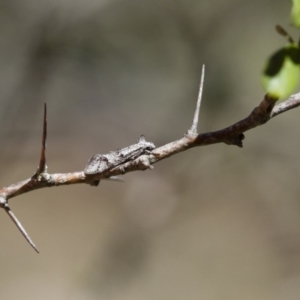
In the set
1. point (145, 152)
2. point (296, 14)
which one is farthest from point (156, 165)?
point (296, 14)

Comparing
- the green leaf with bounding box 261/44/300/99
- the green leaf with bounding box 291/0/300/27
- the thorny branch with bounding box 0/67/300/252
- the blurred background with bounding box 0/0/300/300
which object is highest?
the blurred background with bounding box 0/0/300/300

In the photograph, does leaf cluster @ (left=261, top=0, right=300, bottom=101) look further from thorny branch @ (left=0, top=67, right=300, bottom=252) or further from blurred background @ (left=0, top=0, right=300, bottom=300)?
blurred background @ (left=0, top=0, right=300, bottom=300)

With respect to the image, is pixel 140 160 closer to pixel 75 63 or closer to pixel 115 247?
pixel 115 247

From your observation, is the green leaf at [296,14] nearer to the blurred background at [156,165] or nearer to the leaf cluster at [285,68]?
the leaf cluster at [285,68]

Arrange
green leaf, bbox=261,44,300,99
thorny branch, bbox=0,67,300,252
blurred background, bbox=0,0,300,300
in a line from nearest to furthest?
1. green leaf, bbox=261,44,300,99
2. thorny branch, bbox=0,67,300,252
3. blurred background, bbox=0,0,300,300

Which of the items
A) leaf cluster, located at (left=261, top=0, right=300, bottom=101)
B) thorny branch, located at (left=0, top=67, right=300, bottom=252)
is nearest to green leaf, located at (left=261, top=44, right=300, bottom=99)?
leaf cluster, located at (left=261, top=0, right=300, bottom=101)

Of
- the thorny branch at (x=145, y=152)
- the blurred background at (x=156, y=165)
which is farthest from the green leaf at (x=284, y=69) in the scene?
the blurred background at (x=156, y=165)

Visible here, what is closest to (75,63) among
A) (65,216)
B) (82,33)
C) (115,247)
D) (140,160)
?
(82,33)

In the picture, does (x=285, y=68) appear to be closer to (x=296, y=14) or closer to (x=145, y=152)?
(x=296, y=14)
